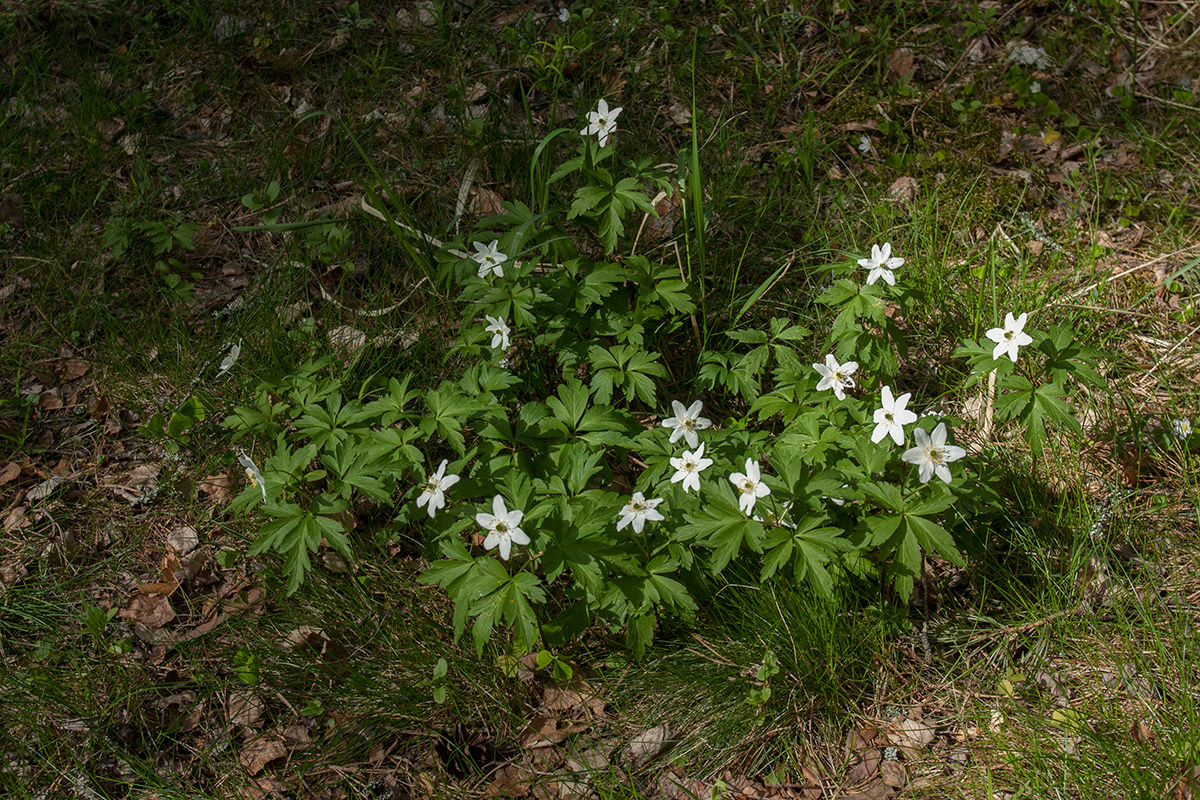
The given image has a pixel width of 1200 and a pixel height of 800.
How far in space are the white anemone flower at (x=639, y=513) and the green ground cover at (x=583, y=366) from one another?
0.05 meters

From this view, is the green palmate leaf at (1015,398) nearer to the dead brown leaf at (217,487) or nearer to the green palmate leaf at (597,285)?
the green palmate leaf at (597,285)

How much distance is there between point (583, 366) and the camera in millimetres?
3191

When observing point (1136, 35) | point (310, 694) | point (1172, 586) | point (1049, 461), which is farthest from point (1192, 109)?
point (310, 694)

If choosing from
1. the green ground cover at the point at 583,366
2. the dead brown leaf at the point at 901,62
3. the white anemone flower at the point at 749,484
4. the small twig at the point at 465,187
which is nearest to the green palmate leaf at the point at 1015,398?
the green ground cover at the point at 583,366

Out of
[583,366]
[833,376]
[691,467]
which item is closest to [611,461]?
[583,366]

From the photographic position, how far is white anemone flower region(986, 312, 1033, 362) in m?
2.28

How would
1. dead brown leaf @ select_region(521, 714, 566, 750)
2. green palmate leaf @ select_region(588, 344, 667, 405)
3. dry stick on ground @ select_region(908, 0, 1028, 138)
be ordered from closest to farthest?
1. dead brown leaf @ select_region(521, 714, 566, 750)
2. green palmate leaf @ select_region(588, 344, 667, 405)
3. dry stick on ground @ select_region(908, 0, 1028, 138)

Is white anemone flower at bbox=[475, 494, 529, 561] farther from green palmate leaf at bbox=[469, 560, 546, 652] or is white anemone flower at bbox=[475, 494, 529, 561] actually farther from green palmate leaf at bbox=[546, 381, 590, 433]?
green palmate leaf at bbox=[546, 381, 590, 433]

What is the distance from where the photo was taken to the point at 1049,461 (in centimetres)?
268

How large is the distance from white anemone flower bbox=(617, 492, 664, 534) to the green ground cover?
0.17 feet

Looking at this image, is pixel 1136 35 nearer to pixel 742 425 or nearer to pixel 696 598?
pixel 742 425

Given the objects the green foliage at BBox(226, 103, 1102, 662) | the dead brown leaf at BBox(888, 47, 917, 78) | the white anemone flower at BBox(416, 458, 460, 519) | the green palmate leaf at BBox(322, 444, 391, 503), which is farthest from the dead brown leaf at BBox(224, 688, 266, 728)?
the dead brown leaf at BBox(888, 47, 917, 78)

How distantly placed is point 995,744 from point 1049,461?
96cm

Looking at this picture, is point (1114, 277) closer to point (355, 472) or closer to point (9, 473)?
point (355, 472)
